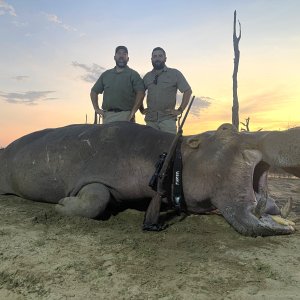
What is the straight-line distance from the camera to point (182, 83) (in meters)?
7.11

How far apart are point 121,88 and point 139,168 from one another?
296 cm

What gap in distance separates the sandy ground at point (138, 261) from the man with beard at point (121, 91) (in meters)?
3.17

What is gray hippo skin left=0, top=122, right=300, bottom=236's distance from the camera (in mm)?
3684

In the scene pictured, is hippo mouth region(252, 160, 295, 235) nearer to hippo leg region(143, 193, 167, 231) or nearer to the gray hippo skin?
the gray hippo skin

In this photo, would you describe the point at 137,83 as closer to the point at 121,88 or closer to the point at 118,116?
the point at 121,88

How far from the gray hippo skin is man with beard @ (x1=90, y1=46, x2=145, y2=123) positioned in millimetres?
1715

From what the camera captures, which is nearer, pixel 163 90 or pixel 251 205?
pixel 251 205

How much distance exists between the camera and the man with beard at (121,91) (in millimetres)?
7023

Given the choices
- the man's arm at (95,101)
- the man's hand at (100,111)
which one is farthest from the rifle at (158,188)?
the man's arm at (95,101)

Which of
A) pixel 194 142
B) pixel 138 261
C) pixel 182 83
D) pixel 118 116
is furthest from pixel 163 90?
pixel 138 261

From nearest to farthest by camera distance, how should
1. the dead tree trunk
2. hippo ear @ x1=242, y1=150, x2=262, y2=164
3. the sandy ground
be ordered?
1. the sandy ground
2. hippo ear @ x1=242, y1=150, x2=262, y2=164
3. the dead tree trunk

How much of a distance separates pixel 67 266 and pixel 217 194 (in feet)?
5.61

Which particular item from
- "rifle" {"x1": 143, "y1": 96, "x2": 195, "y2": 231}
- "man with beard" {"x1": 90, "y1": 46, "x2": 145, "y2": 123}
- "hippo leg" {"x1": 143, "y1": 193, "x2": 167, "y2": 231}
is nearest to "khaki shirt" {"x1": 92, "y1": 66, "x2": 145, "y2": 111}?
"man with beard" {"x1": 90, "y1": 46, "x2": 145, "y2": 123}

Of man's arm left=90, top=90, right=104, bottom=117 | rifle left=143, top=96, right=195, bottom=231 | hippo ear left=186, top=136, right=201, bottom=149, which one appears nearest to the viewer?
rifle left=143, top=96, right=195, bottom=231
